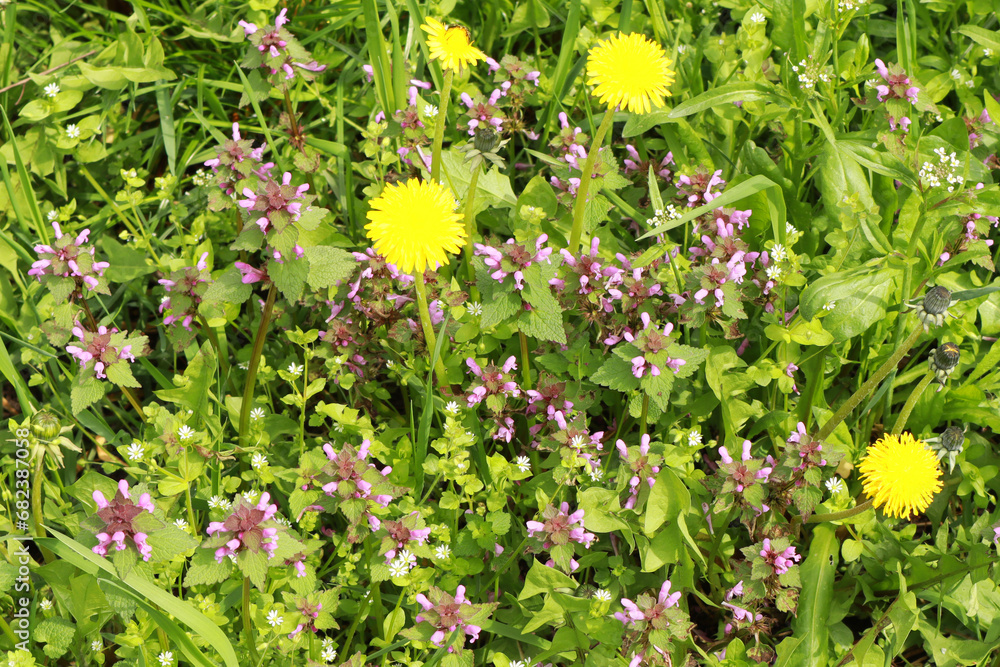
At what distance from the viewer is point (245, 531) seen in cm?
213

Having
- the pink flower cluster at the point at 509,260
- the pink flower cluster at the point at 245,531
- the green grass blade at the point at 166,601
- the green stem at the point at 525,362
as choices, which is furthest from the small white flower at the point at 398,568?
the pink flower cluster at the point at 509,260

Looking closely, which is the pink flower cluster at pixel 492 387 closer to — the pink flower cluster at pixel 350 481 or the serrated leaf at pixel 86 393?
the pink flower cluster at pixel 350 481

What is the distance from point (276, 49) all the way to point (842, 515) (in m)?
2.46

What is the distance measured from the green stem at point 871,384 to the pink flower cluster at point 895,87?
0.94 meters

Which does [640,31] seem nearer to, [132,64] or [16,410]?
[132,64]

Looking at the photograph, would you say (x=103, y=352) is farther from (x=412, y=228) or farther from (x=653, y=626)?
(x=653, y=626)

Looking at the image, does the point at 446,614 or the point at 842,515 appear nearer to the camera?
the point at 446,614

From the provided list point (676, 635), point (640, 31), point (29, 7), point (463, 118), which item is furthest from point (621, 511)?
point (29, 7)

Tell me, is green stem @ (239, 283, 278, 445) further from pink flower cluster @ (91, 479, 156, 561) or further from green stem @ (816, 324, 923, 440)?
green stem @ (816, 324, 923, 440)

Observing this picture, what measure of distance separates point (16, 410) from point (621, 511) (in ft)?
8.53

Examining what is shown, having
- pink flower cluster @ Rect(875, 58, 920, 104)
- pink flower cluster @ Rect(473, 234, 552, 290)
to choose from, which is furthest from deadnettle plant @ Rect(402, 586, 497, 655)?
pink flower cluster @ Rect(875, 58, 920, 104)

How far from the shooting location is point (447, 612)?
A: 236 cm

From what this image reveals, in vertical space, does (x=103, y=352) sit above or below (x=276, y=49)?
below

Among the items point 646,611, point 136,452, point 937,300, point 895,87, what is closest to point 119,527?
point 136,452
